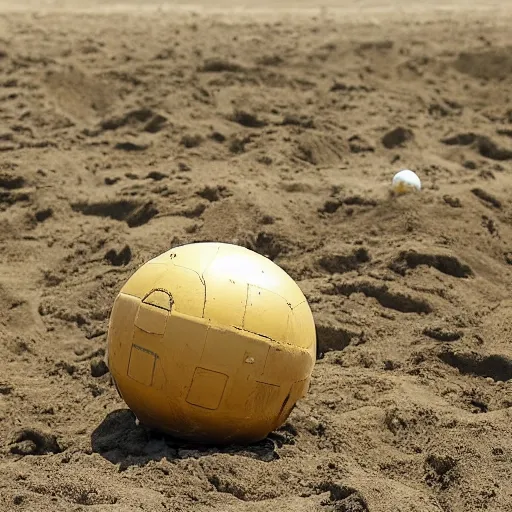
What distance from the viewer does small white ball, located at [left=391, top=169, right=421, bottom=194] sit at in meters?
7.01

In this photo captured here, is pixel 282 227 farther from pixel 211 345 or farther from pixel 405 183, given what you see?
pixel 211 345

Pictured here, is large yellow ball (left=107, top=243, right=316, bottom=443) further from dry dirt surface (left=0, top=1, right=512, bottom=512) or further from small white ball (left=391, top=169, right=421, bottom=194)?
small white ball (left=391, top=169, right=421, bottom=194)

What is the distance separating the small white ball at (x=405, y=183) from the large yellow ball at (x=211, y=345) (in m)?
2.77

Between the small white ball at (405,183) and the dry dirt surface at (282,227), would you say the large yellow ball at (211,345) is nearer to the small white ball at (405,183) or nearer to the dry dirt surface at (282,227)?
the dry dirt surface at (282,227)

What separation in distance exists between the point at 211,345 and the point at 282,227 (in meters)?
2.58

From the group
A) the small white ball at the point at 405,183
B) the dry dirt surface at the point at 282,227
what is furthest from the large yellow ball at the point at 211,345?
the small white ball at the point at 405,183

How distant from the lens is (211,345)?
4.15 meters

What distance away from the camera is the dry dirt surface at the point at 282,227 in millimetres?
4188

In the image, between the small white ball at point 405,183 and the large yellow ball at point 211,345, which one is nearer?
the large yellow ball at point 211,345

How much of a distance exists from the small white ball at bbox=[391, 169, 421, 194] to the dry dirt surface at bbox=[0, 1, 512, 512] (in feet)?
0.36

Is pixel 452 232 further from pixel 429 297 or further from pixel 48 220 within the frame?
pixel 48 220

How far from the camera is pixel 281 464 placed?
424 cm

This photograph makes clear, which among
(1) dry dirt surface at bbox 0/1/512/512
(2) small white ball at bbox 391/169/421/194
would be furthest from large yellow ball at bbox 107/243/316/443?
(2) small white ball at bbox 391/169/421/194

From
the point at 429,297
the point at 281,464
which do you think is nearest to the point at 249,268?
the point at 281,464
